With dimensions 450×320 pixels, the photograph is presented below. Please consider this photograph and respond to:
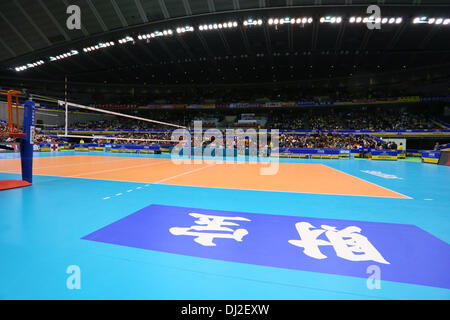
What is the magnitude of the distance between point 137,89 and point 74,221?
44.9m

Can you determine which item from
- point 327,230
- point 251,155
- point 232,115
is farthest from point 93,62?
point 327,230

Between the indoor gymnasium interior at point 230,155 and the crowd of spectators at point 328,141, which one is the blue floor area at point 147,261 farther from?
the crowd of spectators at point 328,141

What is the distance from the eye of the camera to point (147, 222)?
12.5 feet

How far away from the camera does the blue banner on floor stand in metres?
2.46

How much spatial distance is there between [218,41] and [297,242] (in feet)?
84.4

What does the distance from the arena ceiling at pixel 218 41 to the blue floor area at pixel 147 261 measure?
1740 centimetres

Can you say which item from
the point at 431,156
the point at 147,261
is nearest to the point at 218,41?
the point at 431,156

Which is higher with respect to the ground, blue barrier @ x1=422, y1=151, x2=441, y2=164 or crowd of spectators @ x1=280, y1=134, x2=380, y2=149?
crowd of spectators @ x1=280, y1=134, x2=380, y2=149

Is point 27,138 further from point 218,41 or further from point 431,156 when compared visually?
point 431,156

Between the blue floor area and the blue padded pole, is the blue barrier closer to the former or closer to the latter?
the blue floor area

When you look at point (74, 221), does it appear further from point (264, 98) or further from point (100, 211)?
point (264, 98)

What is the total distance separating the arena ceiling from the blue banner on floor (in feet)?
59.4

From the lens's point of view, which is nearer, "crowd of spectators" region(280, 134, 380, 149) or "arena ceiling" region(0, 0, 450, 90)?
"arena ceiling" region(0, 0, 450, 90)

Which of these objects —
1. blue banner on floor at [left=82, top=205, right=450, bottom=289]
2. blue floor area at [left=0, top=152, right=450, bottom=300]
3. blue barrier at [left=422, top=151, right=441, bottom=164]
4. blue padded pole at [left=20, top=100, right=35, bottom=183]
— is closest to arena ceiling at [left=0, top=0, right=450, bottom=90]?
blue barrier at [left=422, top=151, right=441, bottom=164]
